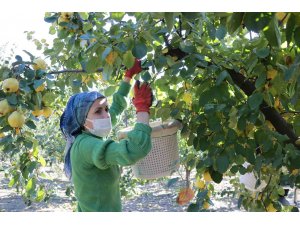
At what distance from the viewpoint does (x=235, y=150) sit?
1314mm

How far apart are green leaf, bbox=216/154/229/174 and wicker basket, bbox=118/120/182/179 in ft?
1.00

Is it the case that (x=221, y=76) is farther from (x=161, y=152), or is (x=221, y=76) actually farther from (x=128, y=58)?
(x=161, y=152)

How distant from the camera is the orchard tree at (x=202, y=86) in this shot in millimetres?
1194

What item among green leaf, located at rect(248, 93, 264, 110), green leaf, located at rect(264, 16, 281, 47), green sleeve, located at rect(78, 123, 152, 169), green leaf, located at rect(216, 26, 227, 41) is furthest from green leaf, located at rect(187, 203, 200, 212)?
green leaf, located at rect(264, 16, 281, 47)

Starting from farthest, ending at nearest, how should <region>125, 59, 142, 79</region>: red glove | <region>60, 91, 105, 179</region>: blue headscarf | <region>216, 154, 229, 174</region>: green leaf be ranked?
1. <region>60, 91, 105, 179</region>: blue headscarf
2. <region>125, 59, 142, 79</region>: red glove
3. <region>216, 154, 229, 174</region>: green leaf

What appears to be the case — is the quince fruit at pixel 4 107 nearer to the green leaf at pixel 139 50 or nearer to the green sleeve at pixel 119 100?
the green sleeve at pixel 119 100

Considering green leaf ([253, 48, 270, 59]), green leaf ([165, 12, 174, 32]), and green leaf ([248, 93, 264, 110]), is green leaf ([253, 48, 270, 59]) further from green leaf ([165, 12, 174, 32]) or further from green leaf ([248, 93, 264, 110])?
green leaf ([165, 12, 174, 32])

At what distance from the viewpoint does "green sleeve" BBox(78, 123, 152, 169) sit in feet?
4.02

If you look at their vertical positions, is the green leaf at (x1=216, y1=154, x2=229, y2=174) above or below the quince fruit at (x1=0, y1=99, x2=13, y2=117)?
below

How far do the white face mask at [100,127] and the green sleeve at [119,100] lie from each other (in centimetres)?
14

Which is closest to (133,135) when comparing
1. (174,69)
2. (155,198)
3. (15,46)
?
(174,69)

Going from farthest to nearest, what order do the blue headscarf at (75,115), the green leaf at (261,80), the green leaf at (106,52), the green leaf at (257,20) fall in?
1. the blue headscarf at (75,115)
2. the green leaf at (261,80)
3. the green leaf at (106,52)
4. the green leaf at (257,20)

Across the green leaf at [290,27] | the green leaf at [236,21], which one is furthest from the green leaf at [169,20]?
the green leaf at [290,27]

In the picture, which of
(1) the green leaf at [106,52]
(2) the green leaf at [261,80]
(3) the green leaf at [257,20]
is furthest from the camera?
(2) the green leaf at [261,80]
